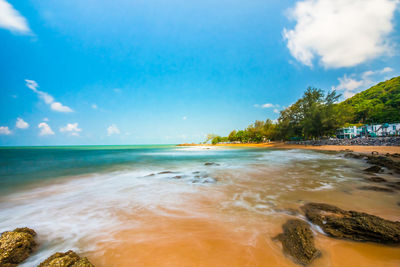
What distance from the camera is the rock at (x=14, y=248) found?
2.17 meters

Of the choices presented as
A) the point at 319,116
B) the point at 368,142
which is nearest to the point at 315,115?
the point at 319,116

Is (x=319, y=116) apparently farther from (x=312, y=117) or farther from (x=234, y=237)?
(x=234, y=237)

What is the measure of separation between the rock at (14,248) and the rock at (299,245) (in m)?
3.92

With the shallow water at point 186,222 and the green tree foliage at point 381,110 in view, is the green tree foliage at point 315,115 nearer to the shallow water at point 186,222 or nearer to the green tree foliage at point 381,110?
the green tree foliage at point 381,110

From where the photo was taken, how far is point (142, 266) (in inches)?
86.2

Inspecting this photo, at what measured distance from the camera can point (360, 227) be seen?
8.49 ft

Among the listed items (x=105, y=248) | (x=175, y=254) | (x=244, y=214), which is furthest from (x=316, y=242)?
(x=105, y=248)

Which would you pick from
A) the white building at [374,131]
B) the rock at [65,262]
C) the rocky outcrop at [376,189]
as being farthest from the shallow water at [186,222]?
the white building at [374,131]

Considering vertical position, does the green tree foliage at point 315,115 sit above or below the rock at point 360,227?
above

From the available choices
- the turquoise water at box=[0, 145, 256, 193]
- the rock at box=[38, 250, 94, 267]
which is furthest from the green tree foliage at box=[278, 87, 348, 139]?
the rock at box=[38, 250, 94, 267]

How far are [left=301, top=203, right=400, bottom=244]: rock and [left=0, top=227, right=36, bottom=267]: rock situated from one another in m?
4.89

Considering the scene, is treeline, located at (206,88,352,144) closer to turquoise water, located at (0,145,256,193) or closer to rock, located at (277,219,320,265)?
turquoise water, located at (0,145,256,193)

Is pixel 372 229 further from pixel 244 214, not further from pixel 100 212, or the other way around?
pixel 100 212

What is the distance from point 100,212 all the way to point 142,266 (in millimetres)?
2806
